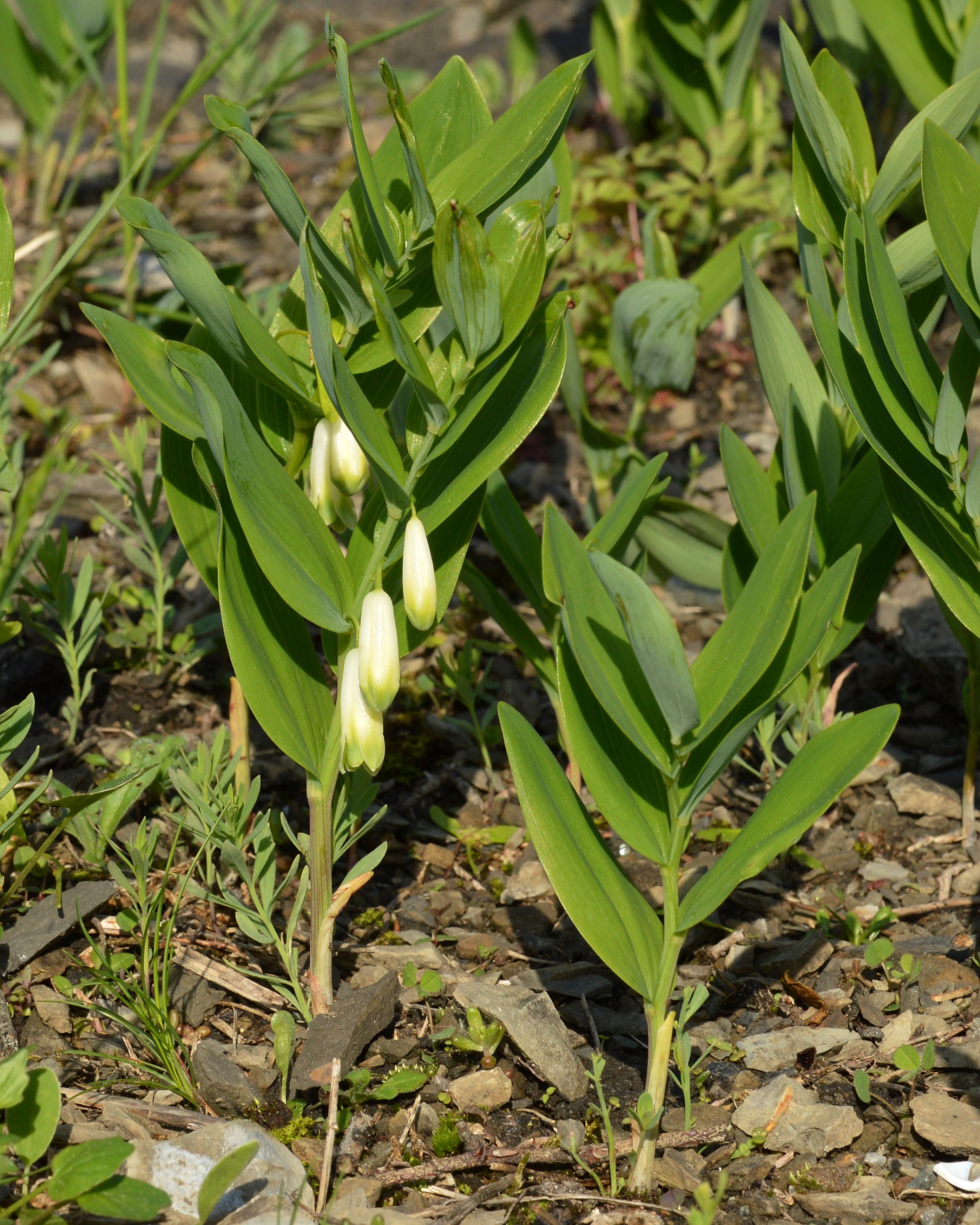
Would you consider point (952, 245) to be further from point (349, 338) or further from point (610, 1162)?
point (610, 1162)

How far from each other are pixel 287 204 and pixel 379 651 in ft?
1.73

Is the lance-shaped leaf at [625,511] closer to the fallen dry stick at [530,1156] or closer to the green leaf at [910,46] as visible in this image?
the fallen dry stick at [530,1156]

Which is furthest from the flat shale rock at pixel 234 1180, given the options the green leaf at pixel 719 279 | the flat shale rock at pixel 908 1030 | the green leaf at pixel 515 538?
the green leaf at pixel 719 279

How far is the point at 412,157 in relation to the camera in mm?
1246

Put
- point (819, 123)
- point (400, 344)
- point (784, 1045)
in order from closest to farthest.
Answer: point (400, 344) < point (784, 1045) < point (819, 123)

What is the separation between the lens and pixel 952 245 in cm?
143

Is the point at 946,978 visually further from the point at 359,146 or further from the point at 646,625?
the point at 359,146

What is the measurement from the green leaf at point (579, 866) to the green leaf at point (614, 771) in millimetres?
31

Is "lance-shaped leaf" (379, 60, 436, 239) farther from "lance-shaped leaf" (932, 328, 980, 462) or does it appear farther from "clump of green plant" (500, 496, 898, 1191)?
"lance-shaped leaf" (932, 328, 980, 462)

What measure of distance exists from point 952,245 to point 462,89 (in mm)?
655

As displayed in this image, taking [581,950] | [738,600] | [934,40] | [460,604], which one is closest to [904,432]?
[738,600]

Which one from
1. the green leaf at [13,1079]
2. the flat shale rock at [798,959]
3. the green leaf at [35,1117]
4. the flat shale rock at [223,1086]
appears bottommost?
the flat shale rock at [798,959]

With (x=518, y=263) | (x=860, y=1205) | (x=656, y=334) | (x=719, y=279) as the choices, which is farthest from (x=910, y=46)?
(x=860, y=1205)

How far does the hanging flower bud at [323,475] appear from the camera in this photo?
1.39 meters
